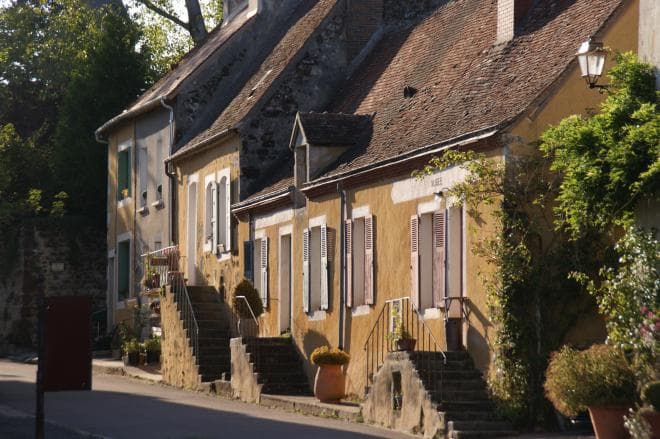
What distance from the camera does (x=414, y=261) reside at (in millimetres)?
22047

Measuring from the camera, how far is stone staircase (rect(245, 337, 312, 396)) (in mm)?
25828

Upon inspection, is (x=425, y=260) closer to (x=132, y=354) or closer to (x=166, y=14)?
(x=132, y=354)

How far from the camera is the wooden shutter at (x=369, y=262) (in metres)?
23.7

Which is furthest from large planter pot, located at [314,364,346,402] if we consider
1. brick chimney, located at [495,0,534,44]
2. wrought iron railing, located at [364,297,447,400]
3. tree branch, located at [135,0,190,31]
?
tree branch, located at [135,0,190,31]

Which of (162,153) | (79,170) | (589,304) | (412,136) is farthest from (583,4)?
(79,170)

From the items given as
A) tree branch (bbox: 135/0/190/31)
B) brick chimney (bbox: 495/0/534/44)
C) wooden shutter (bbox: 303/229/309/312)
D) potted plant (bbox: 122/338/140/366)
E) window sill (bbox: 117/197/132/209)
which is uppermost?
tree branch (bbox: 135/0/190/31)

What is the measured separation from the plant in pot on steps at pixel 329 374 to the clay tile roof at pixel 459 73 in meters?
3.09

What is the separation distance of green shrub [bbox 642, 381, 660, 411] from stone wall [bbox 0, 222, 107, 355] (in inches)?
1055

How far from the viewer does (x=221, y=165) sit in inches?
1235

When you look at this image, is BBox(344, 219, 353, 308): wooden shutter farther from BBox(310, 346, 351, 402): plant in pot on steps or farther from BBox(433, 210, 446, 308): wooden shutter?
BBox(433, 210, 446, 308): wooden shutter

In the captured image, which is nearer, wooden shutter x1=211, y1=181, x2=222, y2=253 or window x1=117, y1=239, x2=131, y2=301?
wooden shutter x1=211, y1=181, x2=222, y2=253

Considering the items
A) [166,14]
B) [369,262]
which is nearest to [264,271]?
[369,262]

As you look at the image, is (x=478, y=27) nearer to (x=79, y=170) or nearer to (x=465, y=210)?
(x=465, y=210)

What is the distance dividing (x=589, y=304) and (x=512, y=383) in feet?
4.91
